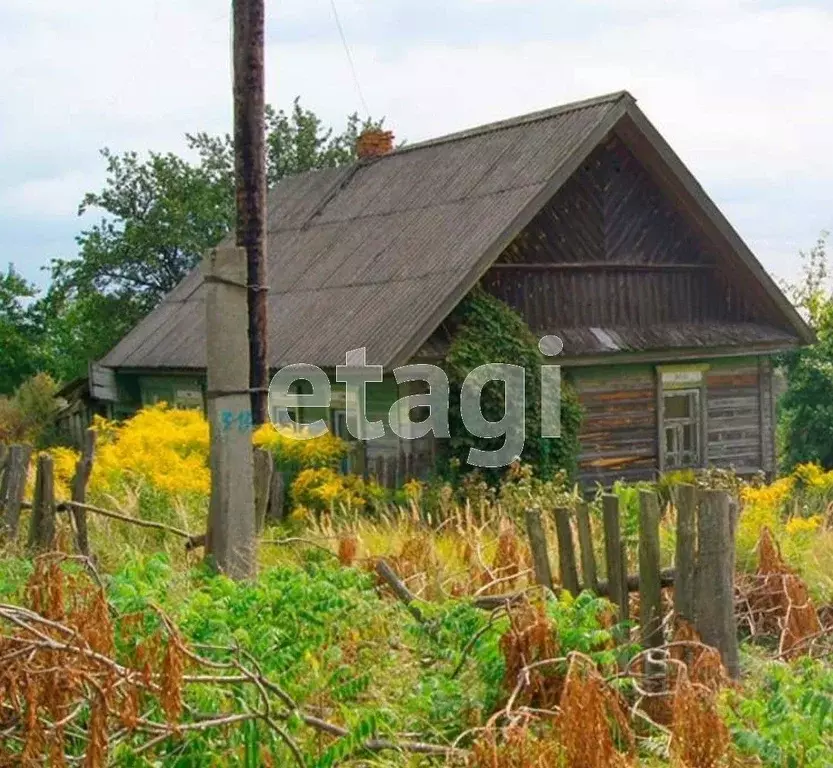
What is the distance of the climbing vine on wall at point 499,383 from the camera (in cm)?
1867

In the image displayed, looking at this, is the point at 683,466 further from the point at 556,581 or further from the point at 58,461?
the point at 556,581

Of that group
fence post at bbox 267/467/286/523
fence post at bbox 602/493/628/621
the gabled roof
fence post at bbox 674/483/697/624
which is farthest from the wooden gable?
fence post at bbox 674/483/697/624

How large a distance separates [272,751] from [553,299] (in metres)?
15.2

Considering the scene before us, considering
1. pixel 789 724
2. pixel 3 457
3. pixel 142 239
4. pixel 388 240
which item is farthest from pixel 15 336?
pixel 789 724

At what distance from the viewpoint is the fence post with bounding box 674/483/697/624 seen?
729 centimetres

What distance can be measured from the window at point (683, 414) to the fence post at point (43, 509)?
39.9 ft

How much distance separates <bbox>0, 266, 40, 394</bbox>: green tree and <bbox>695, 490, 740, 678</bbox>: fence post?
99.9 feet

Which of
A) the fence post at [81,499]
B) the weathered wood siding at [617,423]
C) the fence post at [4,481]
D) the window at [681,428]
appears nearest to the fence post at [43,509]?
the fence post at [81,499]

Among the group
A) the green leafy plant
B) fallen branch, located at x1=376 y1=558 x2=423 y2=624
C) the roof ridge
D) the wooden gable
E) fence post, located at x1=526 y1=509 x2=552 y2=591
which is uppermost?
the roof ridge

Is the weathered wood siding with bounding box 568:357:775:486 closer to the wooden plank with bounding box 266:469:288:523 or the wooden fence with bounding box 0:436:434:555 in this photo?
the wooden plank with bounding box 266:469:288:523

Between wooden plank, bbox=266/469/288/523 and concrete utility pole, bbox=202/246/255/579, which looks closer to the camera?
concrete utility pole, bbox=202/246/255/579

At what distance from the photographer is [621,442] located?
69.7 feet

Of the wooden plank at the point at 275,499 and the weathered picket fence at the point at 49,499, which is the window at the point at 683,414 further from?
the weathered picket fence at the point at 49,499

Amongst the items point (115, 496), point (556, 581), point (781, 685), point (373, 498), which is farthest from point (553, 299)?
point (781, 685)
